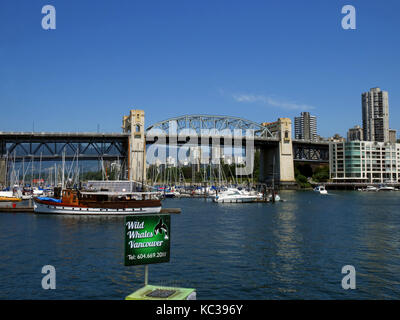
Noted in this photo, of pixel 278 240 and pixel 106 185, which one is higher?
pixel 106 185

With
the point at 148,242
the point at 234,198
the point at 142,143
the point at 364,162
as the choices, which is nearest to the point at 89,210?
the point at 234,198

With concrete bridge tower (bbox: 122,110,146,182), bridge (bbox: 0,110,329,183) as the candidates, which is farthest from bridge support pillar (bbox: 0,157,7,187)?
concrete bridge tower (bbox: 122,110,146,182)

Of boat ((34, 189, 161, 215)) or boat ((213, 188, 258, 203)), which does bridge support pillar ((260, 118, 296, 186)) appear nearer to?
boat ((213, 188, 258, 203))

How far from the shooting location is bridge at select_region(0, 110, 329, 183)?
121 metres

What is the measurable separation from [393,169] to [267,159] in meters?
56.4

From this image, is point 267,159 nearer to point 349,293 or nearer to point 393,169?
point 393,169

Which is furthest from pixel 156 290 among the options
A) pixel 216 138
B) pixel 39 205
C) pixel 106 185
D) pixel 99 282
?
pixel 216 138

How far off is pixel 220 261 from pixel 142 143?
102769 mm

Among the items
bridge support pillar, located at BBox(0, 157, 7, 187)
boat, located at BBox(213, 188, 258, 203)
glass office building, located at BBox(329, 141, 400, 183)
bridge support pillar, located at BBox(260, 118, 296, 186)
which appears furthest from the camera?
glass office building, located at BBox(329, 141, 400, 183)

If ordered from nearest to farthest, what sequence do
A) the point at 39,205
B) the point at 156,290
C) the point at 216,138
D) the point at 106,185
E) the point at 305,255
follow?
the point at 156,290 → the point at 305,255 → the point at 39,205 → the point at 106,185 → the point at 216,138

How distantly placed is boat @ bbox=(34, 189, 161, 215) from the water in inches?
380

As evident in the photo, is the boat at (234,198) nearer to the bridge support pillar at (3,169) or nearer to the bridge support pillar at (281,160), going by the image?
the bridge support pillar at (281,160)

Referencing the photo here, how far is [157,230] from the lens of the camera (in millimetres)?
10227

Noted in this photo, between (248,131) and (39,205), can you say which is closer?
(39,205)
